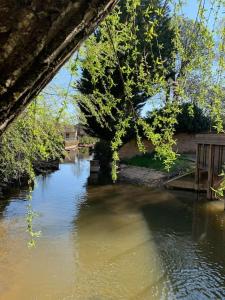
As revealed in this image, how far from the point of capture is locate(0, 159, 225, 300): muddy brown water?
24.9 ft

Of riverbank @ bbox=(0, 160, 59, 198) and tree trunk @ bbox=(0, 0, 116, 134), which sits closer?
tree trunk @ bbox=(0, 0, 116, 134)

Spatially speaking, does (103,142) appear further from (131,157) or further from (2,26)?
(2,26)

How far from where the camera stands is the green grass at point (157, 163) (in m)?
20.8

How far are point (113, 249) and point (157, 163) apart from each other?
13.5 metres

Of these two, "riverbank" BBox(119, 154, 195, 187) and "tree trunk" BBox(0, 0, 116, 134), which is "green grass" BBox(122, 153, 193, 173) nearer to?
"riverbank" BBox(119, 154, 195, 187)

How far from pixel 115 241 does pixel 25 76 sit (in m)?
9.70

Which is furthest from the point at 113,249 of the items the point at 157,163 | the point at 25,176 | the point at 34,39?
the point at 157,163

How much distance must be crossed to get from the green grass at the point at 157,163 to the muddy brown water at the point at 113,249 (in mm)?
4486

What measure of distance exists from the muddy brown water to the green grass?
449 centimetres

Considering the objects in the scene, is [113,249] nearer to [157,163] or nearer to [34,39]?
[34,39]

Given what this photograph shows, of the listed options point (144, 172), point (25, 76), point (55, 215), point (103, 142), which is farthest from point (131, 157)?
point (25, 76)

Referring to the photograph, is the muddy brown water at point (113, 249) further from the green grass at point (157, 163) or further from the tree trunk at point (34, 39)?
the tree trunk at point (34, 39)

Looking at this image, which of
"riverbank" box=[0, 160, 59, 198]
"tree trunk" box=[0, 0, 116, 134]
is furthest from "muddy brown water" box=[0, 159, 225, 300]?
"tree trunk" box=[0, 0, 116, 134]

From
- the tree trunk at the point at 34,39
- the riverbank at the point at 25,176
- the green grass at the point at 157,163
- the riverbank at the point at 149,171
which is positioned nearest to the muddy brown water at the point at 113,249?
the riverbank at the point at 25,176
